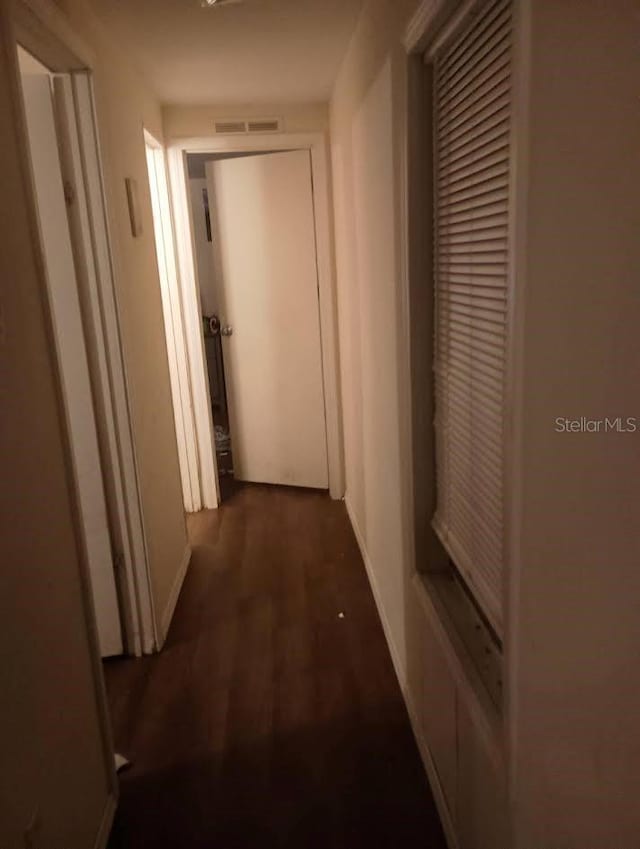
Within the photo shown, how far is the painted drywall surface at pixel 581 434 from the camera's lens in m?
0.77

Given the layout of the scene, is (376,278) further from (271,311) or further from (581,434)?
(271,311)

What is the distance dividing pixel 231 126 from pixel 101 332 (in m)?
1.88

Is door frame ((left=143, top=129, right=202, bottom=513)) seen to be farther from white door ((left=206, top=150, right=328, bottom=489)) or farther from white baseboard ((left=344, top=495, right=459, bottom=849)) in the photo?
white baseboard ((left=344, top=495, right=459, bottom=849))

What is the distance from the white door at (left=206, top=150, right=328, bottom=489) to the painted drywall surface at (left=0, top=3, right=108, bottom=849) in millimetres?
2438

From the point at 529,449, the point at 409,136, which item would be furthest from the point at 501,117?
the point at 529,449

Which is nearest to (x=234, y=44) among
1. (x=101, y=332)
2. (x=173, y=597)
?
(x=101, y=332)

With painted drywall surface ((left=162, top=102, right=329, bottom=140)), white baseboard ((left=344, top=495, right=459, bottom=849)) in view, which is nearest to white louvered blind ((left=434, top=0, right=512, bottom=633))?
white baseboard ((left=344, top=495, right=459, bottom=849))

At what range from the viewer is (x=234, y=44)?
249cm

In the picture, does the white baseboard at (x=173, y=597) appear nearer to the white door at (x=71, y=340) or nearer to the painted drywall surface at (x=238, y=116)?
the white door at (x=71, y=340)

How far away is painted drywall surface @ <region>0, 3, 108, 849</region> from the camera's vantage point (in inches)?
46.9

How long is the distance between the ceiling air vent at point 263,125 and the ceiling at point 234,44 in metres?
0.17

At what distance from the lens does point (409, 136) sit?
158 centimetres

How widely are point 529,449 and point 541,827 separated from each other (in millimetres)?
621

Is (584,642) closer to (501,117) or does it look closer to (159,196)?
(501,117)
